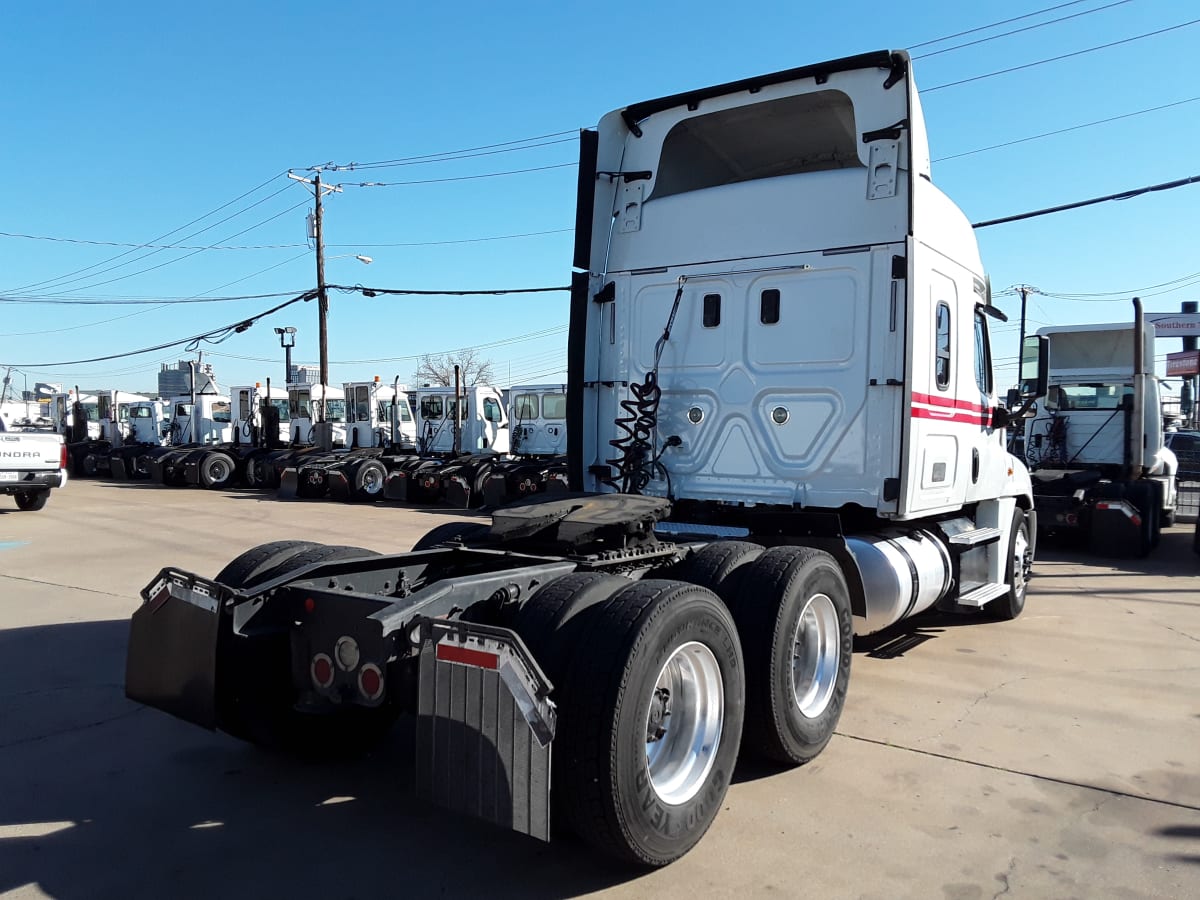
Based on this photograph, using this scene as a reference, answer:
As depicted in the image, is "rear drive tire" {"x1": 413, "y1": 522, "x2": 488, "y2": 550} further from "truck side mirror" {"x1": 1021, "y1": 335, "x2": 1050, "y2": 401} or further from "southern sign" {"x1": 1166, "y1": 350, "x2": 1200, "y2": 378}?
"southern sign" {"x1": 1166, "y1": 350, "x2": 1200, "y2": 378}

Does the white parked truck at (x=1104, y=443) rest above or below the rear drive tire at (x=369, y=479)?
above

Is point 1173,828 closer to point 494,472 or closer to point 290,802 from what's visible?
point 290,802

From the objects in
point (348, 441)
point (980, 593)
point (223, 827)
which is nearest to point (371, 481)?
point (348, 441)

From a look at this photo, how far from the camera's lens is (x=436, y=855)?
3410 mm

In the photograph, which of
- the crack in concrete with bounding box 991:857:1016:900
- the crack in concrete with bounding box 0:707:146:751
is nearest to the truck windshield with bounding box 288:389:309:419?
the crack in concrete with bounding box 0:707:146:751

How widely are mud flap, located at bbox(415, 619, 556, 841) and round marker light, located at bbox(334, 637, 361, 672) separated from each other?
0.54m

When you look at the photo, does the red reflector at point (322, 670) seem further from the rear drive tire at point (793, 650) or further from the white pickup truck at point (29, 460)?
the white pickup truck at point (29, 460)

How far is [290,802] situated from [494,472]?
15463 mm

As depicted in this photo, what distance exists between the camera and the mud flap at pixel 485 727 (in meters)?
2.81

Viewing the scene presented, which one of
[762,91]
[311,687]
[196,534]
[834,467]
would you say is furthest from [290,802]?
[196,534]

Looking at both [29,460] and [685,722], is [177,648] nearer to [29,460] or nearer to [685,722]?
[685,722]

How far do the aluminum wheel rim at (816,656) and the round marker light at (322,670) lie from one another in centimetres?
230

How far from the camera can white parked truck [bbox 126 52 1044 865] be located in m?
3.03

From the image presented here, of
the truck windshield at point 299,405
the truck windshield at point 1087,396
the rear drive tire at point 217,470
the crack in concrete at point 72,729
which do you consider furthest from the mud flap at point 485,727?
the truck windshield at point 299,405
